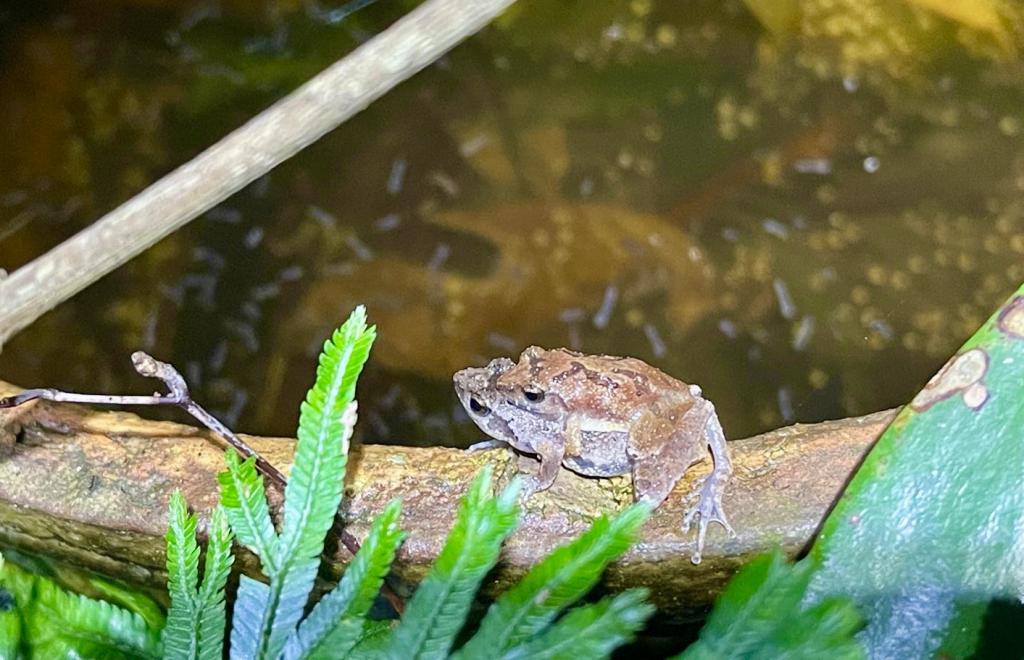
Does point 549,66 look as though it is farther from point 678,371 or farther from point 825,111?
point 678,371

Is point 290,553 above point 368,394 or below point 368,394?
below

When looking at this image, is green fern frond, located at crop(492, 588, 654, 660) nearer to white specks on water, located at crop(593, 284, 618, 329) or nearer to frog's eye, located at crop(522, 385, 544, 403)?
frog's eye, located at crop(522, 385, 544, 403)

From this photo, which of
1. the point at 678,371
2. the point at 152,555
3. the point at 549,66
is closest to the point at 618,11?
the point at 549,66

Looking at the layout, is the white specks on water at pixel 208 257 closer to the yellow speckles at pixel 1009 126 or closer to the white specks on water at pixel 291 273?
the white specks on water at pixel 291 273

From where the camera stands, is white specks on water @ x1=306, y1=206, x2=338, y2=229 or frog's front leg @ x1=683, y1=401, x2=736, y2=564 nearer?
frog's front leg @ x1=683, y1=401, x2=736, y2=564

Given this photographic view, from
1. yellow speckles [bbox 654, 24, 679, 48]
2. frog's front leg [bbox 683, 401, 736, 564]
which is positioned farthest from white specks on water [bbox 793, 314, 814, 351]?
frog's front leg [bbox 683, 401, 736, 564]

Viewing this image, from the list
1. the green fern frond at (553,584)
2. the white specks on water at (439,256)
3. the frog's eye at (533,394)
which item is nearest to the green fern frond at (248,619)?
the green fern frond at (553,584)
